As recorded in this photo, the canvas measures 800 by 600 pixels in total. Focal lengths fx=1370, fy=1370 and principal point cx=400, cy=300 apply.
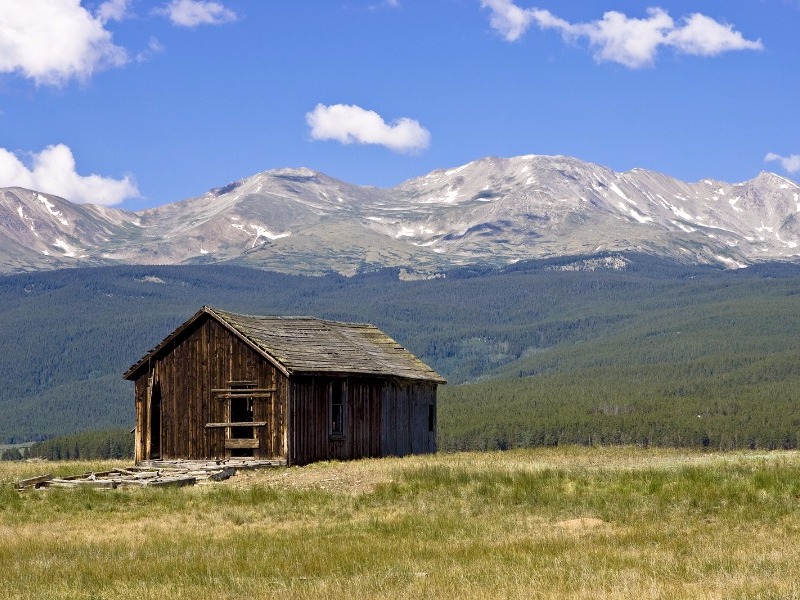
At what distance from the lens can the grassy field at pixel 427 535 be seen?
21938mm

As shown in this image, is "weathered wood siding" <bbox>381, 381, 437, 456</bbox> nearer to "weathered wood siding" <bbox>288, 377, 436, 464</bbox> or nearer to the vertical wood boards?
"weathered wood siding" <bbox>288, 377, 436, 464</bbox>

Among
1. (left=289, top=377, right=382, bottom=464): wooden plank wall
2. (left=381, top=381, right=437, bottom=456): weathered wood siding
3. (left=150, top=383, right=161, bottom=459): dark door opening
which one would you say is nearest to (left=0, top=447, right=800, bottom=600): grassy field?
(left=289, top=377, right=382, bottom=464): wooden plank wall

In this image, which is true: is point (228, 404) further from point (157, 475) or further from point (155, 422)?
point (157, 475)

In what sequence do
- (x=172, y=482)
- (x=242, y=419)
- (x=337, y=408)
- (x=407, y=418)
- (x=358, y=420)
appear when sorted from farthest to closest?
(x=407, y=418)
(x=242, y=419)
(x=337, y=408)
(x=358, y=420)
(x=172, y=482)

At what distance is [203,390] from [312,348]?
4.60m

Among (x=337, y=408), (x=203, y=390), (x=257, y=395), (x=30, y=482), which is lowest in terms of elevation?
(x=30, y=482)

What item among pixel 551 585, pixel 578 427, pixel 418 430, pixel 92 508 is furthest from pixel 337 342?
pixel 578 427

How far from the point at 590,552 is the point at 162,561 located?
25.8 feet

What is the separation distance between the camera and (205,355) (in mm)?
51281

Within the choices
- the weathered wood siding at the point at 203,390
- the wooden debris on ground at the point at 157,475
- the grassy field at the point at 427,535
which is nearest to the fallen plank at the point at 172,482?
the wooden debris on ground at the point at 157,475

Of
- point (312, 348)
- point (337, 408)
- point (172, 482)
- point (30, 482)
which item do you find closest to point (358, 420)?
point (337, 408)

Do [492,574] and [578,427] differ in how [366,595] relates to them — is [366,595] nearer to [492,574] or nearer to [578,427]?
[492,574]

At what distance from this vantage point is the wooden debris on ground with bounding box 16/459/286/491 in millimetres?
39781

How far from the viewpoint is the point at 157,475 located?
42938 millimetres
